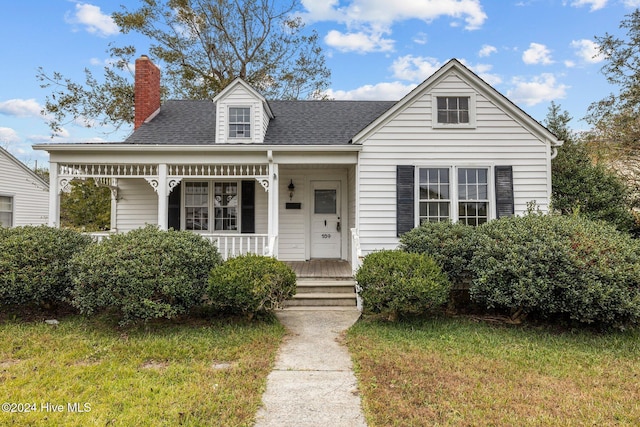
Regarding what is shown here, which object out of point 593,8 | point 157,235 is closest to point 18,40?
point 157,235

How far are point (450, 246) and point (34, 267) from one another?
715cm

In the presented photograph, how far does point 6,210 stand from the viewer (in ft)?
50.0

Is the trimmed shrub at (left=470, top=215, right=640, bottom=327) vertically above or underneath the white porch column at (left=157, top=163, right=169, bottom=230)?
underneath

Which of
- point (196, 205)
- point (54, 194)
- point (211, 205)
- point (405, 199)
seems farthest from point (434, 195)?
point (54, 194)

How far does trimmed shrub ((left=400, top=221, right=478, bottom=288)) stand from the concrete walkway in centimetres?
216

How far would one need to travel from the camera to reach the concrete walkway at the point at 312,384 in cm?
309

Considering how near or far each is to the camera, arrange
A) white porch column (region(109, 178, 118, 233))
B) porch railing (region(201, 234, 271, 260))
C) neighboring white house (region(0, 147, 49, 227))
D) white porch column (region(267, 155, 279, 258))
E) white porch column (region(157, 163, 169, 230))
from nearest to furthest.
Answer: porch railing (region(201, 234, 271, 260)), white porch column (region(267, 155, 279, 258)), white porch column (region(157, 163, 169, 230)), white porch column (region(109, 178, 118, 233)), neighboring white house (region(0, 147, 49, 227))

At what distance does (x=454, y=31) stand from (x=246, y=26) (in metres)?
10.7

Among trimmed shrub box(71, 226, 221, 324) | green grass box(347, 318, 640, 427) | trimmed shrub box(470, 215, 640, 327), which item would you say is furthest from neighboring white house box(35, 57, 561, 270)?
green grass box(347, 318, 640, 427)

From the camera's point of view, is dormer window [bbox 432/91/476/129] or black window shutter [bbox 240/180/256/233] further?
black window shutter [bbox 240/180/256/233]

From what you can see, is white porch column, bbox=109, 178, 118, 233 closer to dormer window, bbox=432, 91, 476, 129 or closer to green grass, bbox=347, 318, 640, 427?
green grass, bbox=347, 318, 640, 427

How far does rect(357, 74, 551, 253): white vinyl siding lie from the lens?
323 inches

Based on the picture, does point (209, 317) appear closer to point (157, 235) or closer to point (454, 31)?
point (157, 235)

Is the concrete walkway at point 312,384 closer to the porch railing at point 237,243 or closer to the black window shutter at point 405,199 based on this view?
the porch railing at point 237,243
